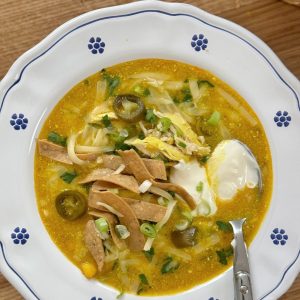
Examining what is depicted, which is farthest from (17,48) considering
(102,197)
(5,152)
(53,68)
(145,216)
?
(145,216)

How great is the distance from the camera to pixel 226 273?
3379mm

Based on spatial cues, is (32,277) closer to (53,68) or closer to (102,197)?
(102,197)

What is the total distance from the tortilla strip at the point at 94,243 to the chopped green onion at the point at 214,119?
0.94 m

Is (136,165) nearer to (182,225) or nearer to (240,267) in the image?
(182,225)

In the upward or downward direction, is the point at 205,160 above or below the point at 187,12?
below

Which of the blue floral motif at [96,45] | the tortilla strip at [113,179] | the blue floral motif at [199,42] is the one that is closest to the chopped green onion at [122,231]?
the tortilla strip at [113,179]

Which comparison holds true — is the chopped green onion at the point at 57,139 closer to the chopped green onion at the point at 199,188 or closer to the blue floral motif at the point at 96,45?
the blue floral motif at the point at 96,45

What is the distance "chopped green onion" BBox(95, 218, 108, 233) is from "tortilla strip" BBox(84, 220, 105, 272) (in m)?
0.04

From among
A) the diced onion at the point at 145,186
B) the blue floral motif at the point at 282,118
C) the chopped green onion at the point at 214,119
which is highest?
the chopped green onion at the point at 214,119

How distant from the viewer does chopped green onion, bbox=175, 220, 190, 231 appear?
336cm

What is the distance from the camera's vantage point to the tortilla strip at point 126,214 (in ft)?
10.8

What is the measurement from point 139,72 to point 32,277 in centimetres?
141

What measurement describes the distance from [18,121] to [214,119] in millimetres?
1186

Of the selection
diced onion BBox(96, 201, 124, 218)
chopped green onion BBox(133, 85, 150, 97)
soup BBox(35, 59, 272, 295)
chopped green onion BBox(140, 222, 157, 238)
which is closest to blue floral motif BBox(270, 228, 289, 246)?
soup BBox(35, 59, 272, 295)
